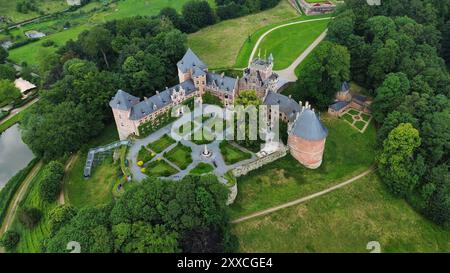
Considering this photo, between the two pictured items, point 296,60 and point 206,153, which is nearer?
point 206,153

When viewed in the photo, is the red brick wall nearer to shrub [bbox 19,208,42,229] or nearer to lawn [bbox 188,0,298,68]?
lawn [bbox 188,0,298,68]

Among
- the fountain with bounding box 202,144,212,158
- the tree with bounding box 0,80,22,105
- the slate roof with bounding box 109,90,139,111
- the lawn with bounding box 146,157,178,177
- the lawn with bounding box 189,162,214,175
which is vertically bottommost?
the lawn with bounding box 189,162,214,175

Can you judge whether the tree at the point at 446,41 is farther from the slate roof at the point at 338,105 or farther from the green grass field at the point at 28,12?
the green grass field at the point at 28,12

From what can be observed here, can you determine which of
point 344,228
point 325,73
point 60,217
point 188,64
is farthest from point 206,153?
point 325,73

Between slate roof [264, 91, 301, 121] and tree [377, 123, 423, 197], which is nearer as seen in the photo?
tree [377, 123, 423, 197]

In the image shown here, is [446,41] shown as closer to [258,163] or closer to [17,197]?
[258,163]

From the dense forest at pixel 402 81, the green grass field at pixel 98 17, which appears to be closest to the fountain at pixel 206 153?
the dense forest at pixel 402 81

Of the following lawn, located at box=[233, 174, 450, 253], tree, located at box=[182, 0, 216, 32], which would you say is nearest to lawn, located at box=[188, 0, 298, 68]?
tree, located at box=[182, 0, 216, 32]
